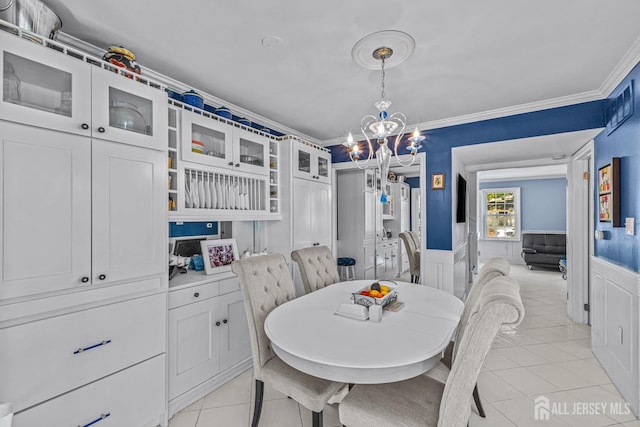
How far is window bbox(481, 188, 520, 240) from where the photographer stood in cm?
793

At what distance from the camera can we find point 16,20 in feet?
4.66

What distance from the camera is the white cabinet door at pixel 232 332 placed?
93.8 inches

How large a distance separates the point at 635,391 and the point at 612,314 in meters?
0.60

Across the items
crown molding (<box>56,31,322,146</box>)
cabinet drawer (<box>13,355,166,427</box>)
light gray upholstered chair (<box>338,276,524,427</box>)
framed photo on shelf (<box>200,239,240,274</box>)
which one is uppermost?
crown molding (<box>56,31,322,146</box>)

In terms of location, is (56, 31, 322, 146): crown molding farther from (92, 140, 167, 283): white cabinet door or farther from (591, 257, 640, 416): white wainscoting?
(591, 257, 640, 416): white wainscoting

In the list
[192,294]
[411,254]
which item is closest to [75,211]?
[192,294]

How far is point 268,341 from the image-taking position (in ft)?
5.99

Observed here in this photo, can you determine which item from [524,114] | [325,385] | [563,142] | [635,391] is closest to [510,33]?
[524,114]

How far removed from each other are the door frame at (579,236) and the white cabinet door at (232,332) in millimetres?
4015

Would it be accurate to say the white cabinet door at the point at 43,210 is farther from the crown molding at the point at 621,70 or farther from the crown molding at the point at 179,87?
the crown molding at the point at 621,70

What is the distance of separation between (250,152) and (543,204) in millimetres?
8127

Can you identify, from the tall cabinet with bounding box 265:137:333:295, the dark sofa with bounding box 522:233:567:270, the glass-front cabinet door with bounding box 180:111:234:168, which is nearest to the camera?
the glass-front cabinet door with bounding box 180:111:234:168

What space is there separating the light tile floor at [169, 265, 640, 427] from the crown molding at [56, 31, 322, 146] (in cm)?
253

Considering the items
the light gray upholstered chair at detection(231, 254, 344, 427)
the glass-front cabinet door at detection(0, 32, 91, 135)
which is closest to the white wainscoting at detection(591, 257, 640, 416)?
the light gray upholstered chair at detection(231, 254, 344, 427)
